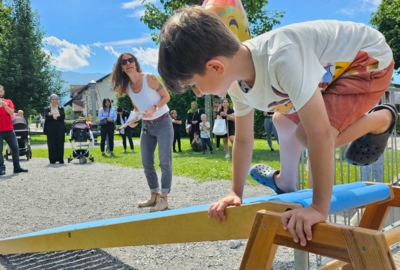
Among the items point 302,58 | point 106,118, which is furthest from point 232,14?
point 106,118

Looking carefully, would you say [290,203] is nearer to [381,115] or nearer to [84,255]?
[381,115]

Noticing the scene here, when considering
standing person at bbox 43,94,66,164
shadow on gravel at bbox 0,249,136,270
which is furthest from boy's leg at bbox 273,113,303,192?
standing person at bbox 43,94,66,164

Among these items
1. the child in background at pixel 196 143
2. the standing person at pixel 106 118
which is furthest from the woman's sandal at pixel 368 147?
the child in background at pixel 196 143

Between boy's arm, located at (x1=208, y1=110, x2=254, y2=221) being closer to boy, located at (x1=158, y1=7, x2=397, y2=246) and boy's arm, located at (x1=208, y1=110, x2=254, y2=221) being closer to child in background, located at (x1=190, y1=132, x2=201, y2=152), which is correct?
boy, located at (x1=158, y1=7, x2=397, y2=246)

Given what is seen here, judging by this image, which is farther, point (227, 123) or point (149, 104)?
point (227, 123)

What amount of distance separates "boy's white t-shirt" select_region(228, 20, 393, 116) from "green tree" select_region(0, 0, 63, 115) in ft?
88.1

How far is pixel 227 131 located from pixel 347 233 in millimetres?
9523

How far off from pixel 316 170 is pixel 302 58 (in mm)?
418

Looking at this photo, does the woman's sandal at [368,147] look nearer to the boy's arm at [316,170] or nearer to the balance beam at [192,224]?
the balance beam at [192,224]

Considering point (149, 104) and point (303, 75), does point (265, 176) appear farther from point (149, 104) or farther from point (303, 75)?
point (149, 104)

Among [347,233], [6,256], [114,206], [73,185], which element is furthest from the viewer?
[73,185]

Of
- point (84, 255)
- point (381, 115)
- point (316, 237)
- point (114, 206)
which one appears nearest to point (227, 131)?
point (114, 206)

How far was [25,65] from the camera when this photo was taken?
2641 centimetres

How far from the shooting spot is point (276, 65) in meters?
1.46
